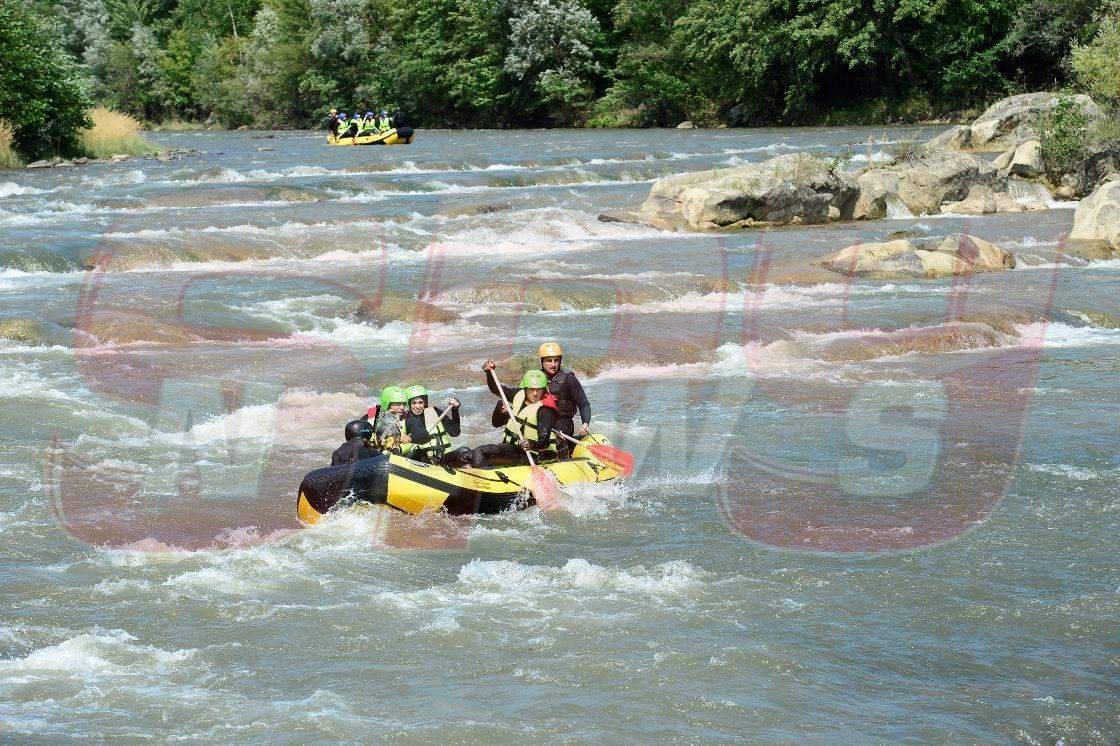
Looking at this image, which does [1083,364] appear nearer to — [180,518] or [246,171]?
[180,518]

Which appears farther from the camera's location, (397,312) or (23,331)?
(397,312)

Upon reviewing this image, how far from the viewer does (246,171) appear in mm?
28047

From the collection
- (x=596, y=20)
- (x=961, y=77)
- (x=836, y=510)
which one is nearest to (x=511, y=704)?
(x=836, y=510)

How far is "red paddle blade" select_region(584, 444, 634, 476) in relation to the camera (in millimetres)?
8812

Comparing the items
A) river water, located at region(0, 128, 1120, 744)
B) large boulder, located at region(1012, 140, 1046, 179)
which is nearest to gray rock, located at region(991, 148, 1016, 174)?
large boulder, located at region(1012, 140, 1046, 179)

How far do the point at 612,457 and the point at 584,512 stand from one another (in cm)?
68

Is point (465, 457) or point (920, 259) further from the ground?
point (920, 259)

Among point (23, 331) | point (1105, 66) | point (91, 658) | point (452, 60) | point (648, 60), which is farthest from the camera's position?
point (452, 60)

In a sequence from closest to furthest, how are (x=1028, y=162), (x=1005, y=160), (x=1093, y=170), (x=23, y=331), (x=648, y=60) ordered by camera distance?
(x=23, y=331)
(x=1093, y=170)
(x=1028, y=162)
(x=1005, y=160)
(x=648, y=60)

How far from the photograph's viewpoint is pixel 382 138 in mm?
37312

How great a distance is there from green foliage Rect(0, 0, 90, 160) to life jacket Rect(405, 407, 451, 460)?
2293 cm

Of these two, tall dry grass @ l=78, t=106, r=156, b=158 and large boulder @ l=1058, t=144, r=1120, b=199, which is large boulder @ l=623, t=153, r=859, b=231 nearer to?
large boulder @ l=1058, t=144, r=1120, b=199

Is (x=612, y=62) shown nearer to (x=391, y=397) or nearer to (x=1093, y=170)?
(x=1093, y=170)

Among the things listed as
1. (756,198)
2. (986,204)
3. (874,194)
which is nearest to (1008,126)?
(986,204)
